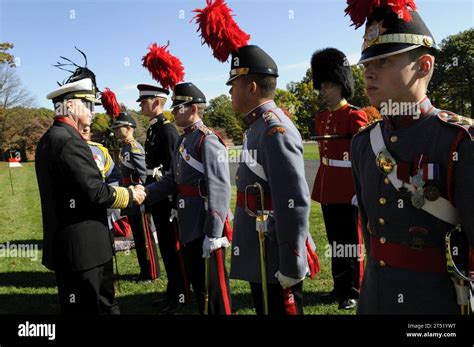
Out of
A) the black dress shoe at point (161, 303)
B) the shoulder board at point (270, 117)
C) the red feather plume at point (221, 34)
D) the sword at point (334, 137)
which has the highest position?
the red feather plume at point (221, 34)

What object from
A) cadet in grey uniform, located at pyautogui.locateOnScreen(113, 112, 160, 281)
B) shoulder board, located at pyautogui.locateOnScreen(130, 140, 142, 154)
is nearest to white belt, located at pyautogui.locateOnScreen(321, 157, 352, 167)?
cadet in grey uniform, located at pyautogui.locateOnScreen(113, 112, 160, 281)

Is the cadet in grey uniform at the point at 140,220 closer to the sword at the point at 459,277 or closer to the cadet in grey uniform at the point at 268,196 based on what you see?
the cadet in grey uniform at the point at 268,196

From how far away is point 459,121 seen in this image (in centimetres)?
201

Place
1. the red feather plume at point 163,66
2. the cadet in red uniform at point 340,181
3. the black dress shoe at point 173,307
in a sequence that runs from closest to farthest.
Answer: the cadet in red uniform at point 340,181, the black dress shoe at point 173,307, the red feather plume at point 163,66

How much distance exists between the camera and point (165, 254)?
18.9 ft

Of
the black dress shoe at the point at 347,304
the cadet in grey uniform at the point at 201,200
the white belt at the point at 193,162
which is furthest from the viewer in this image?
the black dress shoe at the point at 347,304

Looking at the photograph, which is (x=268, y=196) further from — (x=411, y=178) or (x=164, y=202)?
(x=164, y=202)

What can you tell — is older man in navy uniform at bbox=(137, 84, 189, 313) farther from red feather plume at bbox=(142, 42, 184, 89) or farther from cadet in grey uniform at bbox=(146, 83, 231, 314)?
cadet in grey uniform at bbox=(146, 83, 231, 314)

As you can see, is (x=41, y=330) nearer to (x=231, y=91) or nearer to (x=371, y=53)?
(x=231, y=91)

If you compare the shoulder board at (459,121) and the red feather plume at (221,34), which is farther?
the red feather plume at (221,34)

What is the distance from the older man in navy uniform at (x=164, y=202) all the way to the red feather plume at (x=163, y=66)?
0.17 metres

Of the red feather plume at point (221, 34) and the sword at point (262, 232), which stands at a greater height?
the red feather plume at point (221, 34)

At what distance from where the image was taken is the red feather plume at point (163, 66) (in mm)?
6027

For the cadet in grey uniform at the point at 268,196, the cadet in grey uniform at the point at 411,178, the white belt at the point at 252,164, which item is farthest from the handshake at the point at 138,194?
the cadet in grey uniform at the point at 411,178
